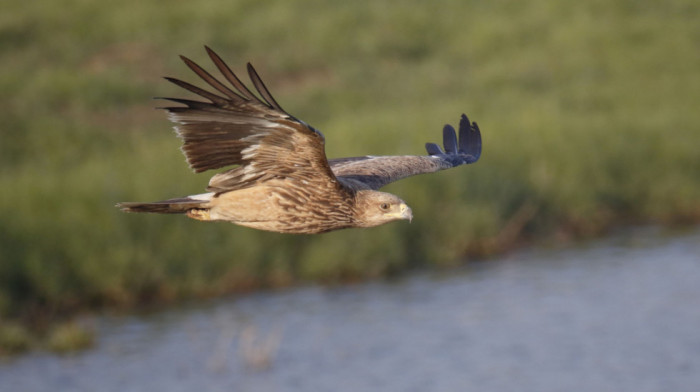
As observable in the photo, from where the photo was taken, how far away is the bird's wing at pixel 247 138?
251 inches

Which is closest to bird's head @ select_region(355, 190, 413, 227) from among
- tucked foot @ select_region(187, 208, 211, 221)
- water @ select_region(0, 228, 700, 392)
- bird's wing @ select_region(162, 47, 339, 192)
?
bird's wing @ select_region(162, 47, 339, 192)

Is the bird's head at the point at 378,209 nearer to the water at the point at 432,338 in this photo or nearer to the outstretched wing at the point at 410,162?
the outstretched wing at the point at 410,162

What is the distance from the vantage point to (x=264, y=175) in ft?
22.9

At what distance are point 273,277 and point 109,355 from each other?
9.78 ft

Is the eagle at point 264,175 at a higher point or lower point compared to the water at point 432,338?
higher

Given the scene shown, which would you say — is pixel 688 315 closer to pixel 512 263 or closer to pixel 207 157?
pixel 512 263

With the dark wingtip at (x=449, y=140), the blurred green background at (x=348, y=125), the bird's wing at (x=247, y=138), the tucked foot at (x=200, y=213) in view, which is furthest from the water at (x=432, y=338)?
the bird's wing at (x=247, y=138)

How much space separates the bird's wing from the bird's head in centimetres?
27

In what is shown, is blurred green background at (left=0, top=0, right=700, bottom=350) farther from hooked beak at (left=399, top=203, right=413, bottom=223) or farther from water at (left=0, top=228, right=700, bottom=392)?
hooked beak at (left=399, top=203, right=413, bottom=223)

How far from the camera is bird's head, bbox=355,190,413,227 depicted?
700 cm

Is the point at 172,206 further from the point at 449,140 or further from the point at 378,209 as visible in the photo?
the point at 449,140

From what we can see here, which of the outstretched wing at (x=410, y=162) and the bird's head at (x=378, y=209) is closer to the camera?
the bird's head at (x=378, y=209)

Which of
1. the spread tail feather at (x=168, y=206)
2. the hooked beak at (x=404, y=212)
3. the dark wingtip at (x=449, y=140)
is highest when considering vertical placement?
the dark wingtip at (x=449, y=140)

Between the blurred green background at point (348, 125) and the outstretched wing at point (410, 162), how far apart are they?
7114 mm
